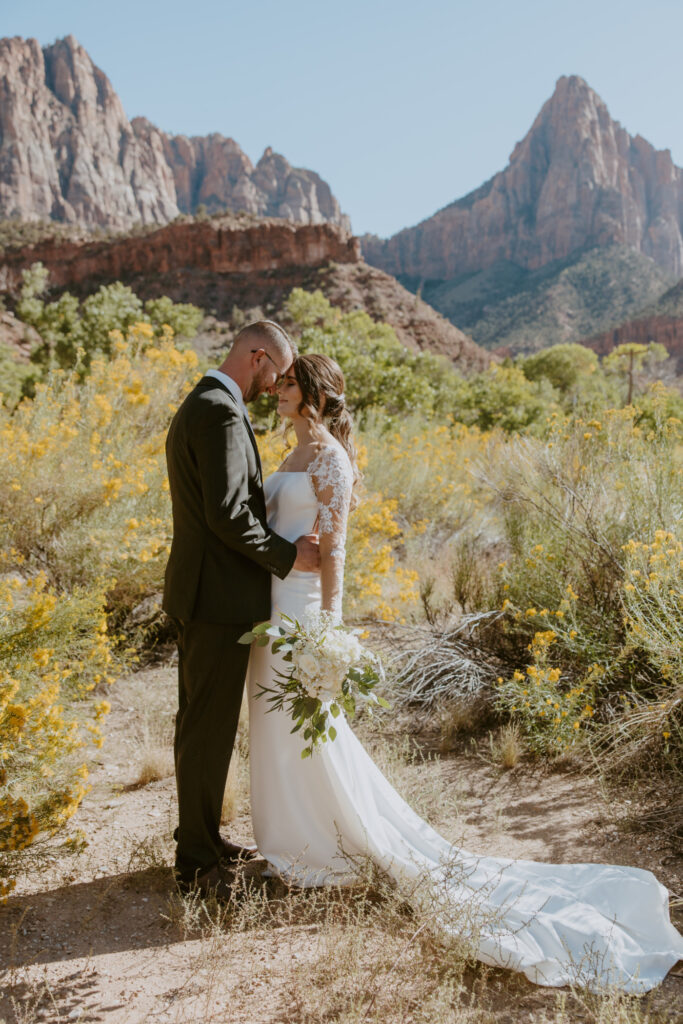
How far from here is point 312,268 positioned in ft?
201

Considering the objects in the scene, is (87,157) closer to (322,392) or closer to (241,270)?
(241,270)

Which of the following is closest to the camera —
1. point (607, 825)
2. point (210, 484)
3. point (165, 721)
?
point (210, 484)

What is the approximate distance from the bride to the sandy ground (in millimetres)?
188

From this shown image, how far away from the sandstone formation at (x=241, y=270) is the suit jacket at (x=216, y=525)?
55220 mm

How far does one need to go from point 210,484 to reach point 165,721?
239cm

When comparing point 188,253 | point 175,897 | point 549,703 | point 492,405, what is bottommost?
point 175,897

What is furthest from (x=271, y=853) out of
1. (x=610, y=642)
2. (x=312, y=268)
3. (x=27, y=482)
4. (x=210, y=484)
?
(x=312, y=268)

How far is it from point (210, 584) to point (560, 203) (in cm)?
12952

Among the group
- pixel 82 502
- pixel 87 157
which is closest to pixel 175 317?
pixel 82 502

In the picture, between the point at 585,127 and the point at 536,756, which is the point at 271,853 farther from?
the point at 585,127

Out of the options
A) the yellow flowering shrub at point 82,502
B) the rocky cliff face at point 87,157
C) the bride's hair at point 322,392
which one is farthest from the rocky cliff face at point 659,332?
the bride's hair at point 322,392

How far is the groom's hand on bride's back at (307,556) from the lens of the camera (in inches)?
104

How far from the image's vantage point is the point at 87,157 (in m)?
113

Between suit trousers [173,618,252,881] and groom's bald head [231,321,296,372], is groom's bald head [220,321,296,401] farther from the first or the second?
suit trousers [173,618,252,881]
